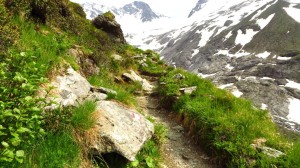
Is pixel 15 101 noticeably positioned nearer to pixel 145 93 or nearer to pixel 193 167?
pixel 193 167

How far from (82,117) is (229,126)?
5397mm

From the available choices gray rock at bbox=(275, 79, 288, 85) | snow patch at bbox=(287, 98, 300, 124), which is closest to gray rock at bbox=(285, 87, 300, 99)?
snow patch at bbox=(287, 98, 300, 124)

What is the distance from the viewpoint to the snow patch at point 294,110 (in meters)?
109

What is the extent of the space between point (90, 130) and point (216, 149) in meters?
4.76

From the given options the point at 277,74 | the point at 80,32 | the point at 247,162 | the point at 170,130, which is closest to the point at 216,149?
the point at 247,162

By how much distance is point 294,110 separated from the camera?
4545 inches

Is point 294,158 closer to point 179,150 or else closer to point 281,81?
point 179,150

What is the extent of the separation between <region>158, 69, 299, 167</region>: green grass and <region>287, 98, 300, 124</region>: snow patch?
4147 inches

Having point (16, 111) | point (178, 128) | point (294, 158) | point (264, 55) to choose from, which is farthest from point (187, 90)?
point (264, 55)

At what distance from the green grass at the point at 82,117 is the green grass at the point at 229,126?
451 centimetres

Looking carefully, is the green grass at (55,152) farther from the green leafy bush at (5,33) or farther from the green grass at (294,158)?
the green grass at (294,158)

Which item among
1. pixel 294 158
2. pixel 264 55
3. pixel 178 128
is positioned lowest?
pixel 264 55

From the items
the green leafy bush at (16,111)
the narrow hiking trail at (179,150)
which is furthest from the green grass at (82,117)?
the narrow hiking trail at (179,150)

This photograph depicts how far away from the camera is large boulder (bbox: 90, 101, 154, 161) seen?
22.5ft
